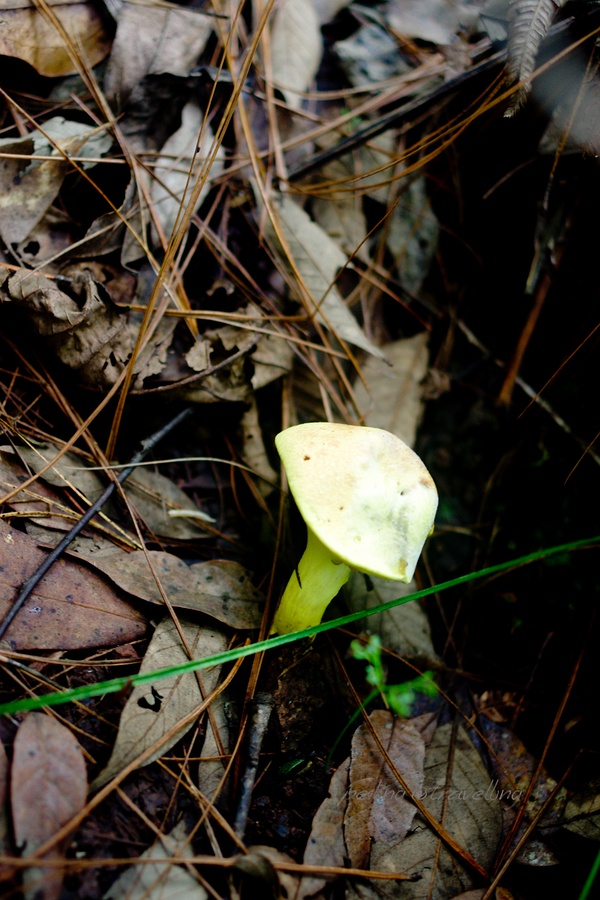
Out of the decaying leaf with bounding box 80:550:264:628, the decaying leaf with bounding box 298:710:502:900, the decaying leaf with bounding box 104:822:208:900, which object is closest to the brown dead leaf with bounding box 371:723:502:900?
the decaying leaf with bounding box 298:710:502:900

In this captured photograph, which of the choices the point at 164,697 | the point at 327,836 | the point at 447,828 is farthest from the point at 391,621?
the point at 164,697

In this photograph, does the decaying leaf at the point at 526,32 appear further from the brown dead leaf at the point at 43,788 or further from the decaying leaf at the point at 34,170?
the brown dead leaf at the point at 43,788

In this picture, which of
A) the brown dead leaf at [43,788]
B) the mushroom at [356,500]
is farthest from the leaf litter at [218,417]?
the mushroom at [356,500]

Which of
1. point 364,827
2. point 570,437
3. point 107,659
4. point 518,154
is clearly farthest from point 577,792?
point 518,154

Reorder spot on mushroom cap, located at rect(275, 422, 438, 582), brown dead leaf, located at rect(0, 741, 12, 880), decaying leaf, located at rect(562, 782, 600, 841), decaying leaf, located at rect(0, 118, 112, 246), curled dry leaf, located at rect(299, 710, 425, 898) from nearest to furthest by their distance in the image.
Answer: brown dead leaf, located at rect(0, 741, 12, 880), spot on mushroom cap, located at rect(275, 422, 438, 582), curled dry leaf, located at rect(299, 710, 425, 898), decaying leaf, located at rect(562, 782, 600, 841), decaying leaf, located at rect(0, 118, 112, 246)

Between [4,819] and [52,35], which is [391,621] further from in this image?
[52,35]

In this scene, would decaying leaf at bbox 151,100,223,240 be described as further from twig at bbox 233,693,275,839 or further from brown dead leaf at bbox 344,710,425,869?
brown dead leaf at bbox 344,710,425,869

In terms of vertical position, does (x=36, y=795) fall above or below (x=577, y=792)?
above

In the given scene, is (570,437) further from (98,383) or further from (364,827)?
(98,383)
